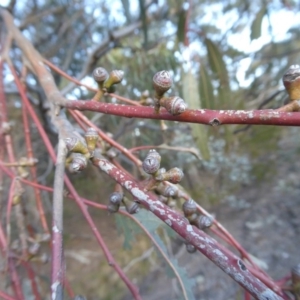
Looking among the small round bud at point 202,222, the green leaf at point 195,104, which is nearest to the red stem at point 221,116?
the small round bud at point 202,222

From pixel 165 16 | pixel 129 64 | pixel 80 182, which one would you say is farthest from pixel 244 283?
pixel 80 182

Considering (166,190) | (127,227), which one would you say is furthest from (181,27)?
(166,190)

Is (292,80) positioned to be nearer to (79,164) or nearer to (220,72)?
(79,164)

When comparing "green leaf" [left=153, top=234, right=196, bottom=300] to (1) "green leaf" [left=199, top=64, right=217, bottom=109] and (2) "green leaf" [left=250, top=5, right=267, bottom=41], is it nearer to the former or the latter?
(1) "green leaf" [left=199, top=64, right=217, bottom=109]

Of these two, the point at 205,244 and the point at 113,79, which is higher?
the point at 113,79

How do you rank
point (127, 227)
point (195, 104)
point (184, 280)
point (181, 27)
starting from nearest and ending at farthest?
point (184, 280)
point (127, 227)
point (195, 104)
point (181, 27)

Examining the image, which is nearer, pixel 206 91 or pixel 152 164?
pixel 152 164
